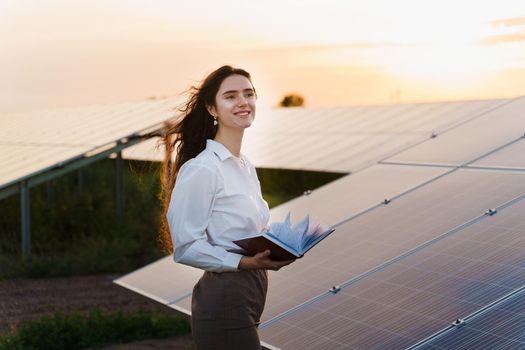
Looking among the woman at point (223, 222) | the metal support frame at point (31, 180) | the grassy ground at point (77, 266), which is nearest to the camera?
the woman at point (223, 222)

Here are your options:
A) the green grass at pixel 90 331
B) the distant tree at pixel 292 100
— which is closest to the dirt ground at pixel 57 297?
the green grass at pixel 90 331

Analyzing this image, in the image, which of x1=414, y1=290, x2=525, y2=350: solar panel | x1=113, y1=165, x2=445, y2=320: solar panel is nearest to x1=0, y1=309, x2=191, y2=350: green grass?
x1=113, y1=165, x2=445, y2=320: solar panel

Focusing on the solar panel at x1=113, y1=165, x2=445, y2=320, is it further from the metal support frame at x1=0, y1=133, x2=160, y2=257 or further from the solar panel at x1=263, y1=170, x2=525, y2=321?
the metal support frame at x1=0, y1=133, x2=160, y2=257

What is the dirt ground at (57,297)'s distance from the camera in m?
12.7

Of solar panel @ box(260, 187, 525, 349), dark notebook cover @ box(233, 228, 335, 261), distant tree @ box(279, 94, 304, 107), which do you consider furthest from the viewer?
distant tree @ box(279, 94, 304, 107)

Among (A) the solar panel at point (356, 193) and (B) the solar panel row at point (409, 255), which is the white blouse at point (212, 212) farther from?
(A) the solar panel at point (356, 193)

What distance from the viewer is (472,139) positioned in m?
10.3

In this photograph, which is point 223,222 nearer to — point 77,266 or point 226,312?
point 226,312

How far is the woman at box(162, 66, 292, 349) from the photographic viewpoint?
4.45m

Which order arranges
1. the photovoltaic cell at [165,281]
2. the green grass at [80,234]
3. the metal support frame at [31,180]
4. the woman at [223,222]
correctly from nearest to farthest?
1. the woman at [223,222]
2. the photovoltaic cell at [165,281]
3. the green grass at [80,234]
4. the metal support frame at [31,180]

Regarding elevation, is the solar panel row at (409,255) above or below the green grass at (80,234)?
above

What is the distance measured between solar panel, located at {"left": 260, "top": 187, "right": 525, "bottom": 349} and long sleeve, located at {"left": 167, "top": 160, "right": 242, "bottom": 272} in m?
1.65

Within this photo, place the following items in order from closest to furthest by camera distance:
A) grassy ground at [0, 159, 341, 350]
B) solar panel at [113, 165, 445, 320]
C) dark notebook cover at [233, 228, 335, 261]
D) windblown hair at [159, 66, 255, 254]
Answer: dark notebook cover at [233, 228, 335, 261] < windblown hair at [159, 66, 255, 254] < solar panel at [113, 165, 445, 320] < grassy ground at [0, 159, 341, 350]

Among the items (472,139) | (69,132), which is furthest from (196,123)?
(69,132)
